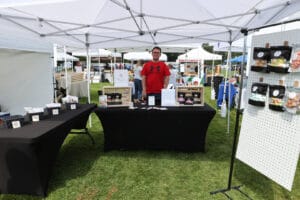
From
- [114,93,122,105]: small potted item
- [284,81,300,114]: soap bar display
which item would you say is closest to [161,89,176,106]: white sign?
[114,93,122,105]: small potted item

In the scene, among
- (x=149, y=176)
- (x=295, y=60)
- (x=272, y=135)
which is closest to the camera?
(x=295, y=60)

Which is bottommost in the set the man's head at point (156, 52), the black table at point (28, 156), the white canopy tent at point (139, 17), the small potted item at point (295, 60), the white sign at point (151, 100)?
the black table at point (28, 156)

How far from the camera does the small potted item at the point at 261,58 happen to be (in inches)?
71.5

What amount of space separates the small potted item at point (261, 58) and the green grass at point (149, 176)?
1285 millimetres

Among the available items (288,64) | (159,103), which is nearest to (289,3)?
(288,64)

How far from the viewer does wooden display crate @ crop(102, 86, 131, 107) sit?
310cm

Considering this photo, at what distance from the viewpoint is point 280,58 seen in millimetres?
1692

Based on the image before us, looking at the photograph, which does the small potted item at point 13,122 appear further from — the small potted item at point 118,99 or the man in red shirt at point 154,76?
the man in red shirt at point 154,76

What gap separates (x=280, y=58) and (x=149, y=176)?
5.98 ft

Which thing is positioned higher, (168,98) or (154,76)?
(154,76)

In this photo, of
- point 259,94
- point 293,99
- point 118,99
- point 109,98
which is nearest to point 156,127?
point 118,99

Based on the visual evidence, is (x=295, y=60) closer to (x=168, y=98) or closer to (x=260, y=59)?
(x=260, y=59)

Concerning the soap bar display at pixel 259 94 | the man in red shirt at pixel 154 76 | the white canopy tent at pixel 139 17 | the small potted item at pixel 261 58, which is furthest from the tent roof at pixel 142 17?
the soap bar display at pixel 259 94

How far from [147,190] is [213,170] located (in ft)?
3.05
